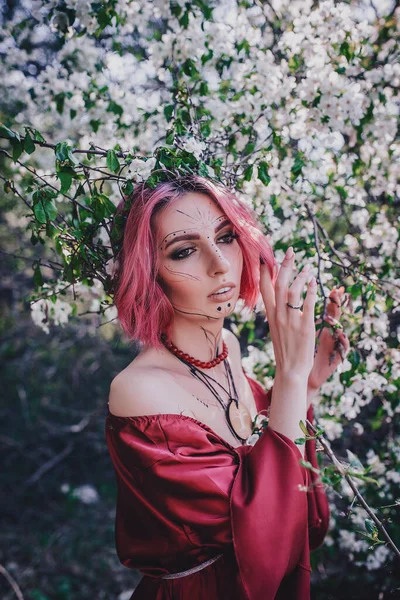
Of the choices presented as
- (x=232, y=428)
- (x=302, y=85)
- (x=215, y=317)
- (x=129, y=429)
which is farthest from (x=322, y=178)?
(x=129, y=429)

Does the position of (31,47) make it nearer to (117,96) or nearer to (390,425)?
(117,96)

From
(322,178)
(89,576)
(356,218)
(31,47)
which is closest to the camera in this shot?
(322,178)

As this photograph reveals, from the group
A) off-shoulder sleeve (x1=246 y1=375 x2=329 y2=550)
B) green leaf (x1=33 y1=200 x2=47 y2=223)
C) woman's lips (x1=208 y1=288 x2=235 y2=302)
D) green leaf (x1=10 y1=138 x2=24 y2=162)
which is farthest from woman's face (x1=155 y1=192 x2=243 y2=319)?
off-shoulder sleeve (x1=246 y1=375 x2=329 y2=550)

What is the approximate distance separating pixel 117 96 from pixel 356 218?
1260mm

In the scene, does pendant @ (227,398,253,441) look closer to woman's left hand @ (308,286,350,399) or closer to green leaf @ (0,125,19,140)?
woman's left hand @ (308,286,350,399)

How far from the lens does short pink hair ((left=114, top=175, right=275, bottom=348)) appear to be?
1459mm

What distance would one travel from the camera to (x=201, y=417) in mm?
1504

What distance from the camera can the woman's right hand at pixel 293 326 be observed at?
1.37 metres

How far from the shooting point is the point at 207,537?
1.31m

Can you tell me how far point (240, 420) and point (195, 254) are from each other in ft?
1.92

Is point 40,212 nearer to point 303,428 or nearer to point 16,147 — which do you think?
point 16,147

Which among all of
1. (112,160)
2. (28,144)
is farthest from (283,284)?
(28,144)

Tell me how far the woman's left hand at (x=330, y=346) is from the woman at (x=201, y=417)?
281 mm

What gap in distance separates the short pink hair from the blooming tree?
6 cm
